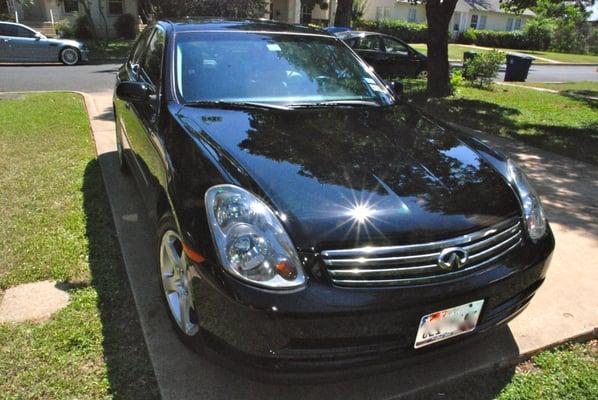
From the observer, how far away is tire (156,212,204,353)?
7.22 feet

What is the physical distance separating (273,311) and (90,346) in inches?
49.8

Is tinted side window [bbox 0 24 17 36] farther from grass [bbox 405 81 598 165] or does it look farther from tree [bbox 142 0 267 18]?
grass [bbox 405 81 598 165]

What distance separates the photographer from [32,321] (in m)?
2.79

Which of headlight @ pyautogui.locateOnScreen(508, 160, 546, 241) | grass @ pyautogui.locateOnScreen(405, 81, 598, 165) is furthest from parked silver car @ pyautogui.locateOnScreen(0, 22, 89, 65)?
headlight @ pyautogui.locateOnScreen(508, 160, 546, 241)

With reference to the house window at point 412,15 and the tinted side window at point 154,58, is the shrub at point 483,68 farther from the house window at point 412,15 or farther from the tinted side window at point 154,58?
the house window at point 412,15

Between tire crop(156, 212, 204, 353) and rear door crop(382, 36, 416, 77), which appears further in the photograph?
rear door crop(382, 36, 416, 77)

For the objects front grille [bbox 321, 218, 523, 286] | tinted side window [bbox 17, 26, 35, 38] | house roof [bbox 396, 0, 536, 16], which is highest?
house roof [bbox 396, 0, 536, 16]

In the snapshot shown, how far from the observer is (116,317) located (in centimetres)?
284

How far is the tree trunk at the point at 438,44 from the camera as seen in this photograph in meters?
10.5

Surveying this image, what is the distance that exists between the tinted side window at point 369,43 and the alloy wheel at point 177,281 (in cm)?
1267

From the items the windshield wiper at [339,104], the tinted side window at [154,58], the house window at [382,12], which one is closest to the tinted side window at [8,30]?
the tinted side window at [154,58]

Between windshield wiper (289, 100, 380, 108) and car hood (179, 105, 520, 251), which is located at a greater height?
windshield wiper (289, 100, 380, 108)

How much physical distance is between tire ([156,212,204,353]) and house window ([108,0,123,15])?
27426 mm

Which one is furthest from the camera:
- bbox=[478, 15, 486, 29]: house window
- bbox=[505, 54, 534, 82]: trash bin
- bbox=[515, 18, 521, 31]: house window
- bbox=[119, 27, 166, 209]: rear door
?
bbox=[515, 18, 521, 31]: house window
